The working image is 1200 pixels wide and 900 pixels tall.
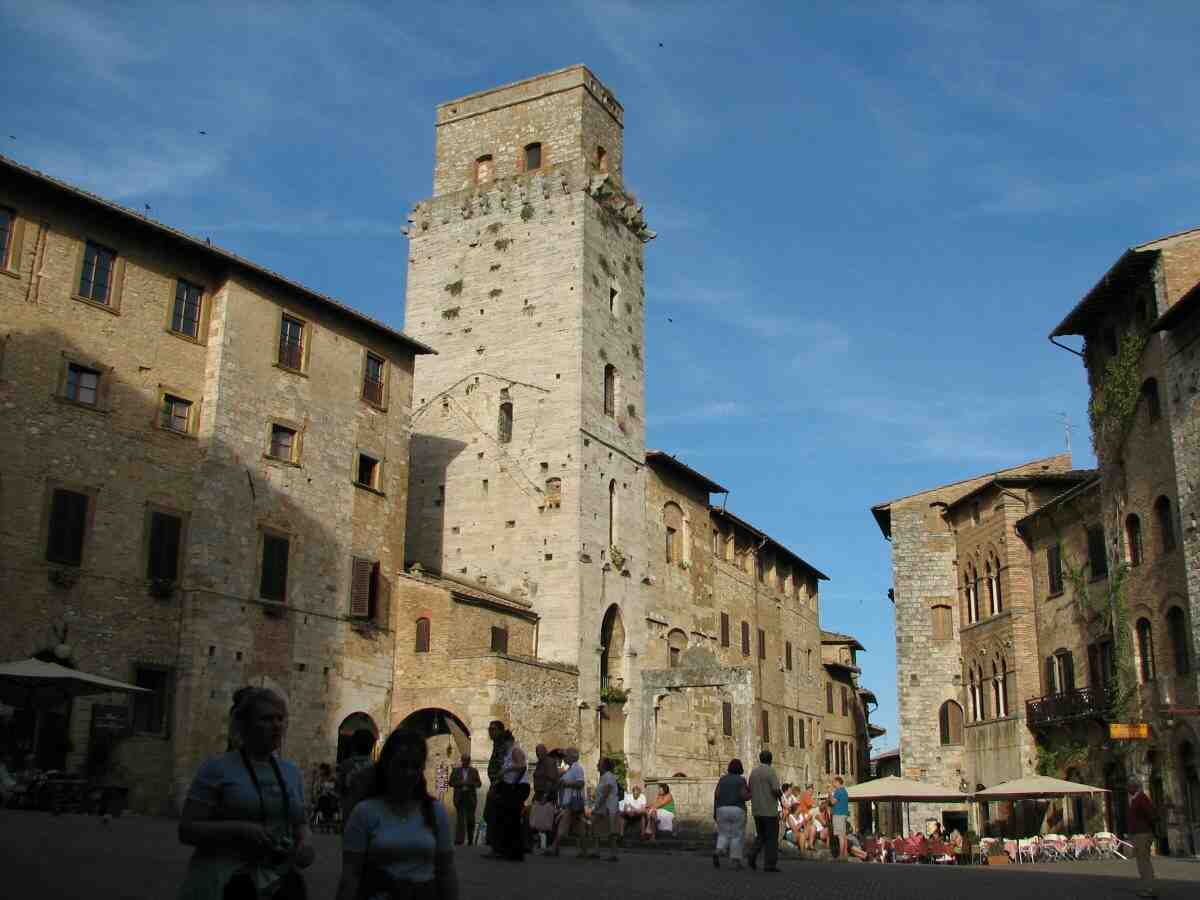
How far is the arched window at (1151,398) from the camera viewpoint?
1125 inches

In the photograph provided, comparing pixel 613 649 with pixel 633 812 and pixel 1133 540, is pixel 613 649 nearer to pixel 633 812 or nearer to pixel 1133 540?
pixel 633 812

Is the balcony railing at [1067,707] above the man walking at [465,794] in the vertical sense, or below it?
above

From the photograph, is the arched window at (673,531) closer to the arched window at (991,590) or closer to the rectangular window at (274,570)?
the arched window at (991,590)

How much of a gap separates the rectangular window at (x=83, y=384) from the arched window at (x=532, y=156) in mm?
19587

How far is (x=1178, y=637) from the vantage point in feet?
89.7

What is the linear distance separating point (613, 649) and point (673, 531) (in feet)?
22.1

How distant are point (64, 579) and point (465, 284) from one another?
19.5 metres

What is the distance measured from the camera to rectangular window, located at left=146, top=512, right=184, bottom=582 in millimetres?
25487

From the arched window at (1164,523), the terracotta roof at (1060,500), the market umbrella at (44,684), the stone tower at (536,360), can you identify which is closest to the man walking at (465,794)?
the market umbrella at (44,684)

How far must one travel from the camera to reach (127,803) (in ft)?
78.5

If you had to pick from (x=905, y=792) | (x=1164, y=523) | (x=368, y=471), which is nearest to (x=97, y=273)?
(x=368, y=471)

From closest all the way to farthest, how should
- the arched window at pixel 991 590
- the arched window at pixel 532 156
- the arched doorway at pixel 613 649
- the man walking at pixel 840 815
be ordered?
the man walking at pixel 840 815 → the arched doorway at pixel 613 649 → the arched window at pixel 991 590 → the arched window at pixel 532 156

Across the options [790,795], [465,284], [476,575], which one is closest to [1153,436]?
[790,795]

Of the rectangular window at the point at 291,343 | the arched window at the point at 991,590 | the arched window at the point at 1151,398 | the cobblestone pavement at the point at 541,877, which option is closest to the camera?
the cobblestone pavement at the point at 541,877
